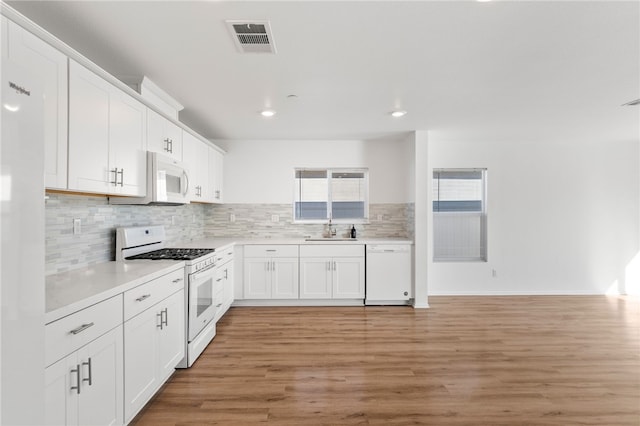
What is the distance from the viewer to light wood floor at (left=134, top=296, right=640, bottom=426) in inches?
84.9

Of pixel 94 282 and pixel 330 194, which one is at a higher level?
pixel 330 194

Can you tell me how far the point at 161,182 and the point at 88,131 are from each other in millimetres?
858

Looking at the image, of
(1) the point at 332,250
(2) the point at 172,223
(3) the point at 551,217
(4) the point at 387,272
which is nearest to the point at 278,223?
(1) the point at 332,250

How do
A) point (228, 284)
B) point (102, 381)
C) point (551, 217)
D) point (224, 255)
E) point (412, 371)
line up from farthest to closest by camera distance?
point (551, 217), point (228, 284), point (224, 255), point (412, 371), point (102, 381)

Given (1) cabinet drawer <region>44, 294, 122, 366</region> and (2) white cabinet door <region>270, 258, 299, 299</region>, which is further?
(2) white cabinet door <region>270, 258, 299, 299</region>

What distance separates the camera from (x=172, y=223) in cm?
399

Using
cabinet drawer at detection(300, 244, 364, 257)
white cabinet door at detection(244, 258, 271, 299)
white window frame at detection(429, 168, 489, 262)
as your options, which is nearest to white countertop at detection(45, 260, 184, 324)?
white cabinet door at detection(244, 258, 271, 299)

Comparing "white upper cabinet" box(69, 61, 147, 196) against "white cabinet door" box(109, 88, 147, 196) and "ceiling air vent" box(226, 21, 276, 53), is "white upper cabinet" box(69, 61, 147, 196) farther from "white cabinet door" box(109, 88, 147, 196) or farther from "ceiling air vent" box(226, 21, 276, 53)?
"ceiling air vent" box(226, 21, 276, 53)

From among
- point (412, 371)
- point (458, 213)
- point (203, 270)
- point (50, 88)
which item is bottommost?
point (412, 371)

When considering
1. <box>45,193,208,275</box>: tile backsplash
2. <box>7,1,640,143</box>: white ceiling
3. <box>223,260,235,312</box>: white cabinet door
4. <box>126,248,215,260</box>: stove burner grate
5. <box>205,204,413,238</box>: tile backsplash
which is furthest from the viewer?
<box>205,204,413,238</box>: tile backsplash

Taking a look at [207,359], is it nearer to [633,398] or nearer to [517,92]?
[633,398]

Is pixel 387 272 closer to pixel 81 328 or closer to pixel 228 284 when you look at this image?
pixel 228 284

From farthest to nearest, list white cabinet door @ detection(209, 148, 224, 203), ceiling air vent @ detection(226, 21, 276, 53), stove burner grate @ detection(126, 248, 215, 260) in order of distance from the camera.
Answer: white cabinet door @ detection(209, 148, 224, 203) → stove burner grate @ detection(126, 248, 215, 260) → ceiling air vent @ detection(226, 21, 276, 53)

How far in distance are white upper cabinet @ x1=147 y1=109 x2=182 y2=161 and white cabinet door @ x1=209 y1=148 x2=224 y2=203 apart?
105cm
